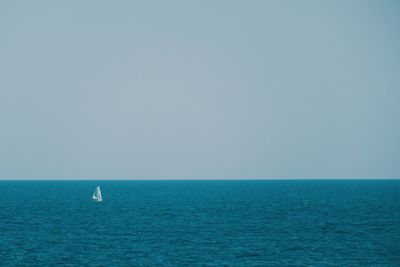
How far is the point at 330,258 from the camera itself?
5616 centimetres

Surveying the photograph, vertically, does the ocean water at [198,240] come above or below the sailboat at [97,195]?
below

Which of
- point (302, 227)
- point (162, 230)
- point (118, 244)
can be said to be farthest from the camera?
point (302, 227)

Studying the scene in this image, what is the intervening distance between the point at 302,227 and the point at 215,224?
13905 mm

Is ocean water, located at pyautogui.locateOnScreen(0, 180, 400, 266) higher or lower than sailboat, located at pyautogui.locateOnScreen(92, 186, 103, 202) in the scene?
lower

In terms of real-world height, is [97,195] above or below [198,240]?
above

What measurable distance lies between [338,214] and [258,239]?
42.3 m

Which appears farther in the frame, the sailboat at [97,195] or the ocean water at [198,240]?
the sailboat at [97,195]

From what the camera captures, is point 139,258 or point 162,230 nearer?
point 139,258

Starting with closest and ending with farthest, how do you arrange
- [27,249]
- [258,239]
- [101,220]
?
[27,249] → [258,239] → [101,220]

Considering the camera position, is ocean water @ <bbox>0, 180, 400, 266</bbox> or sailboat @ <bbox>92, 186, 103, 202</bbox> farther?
sailboat @ <bbox>92, 186, 103, 202</bbox>

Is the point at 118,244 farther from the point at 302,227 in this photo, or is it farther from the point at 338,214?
the point at 338,214

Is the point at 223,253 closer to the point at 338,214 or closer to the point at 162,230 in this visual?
the point at 162,230

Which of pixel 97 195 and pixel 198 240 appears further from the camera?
pixel 97 195

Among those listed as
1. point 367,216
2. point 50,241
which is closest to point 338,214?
point 367,216
